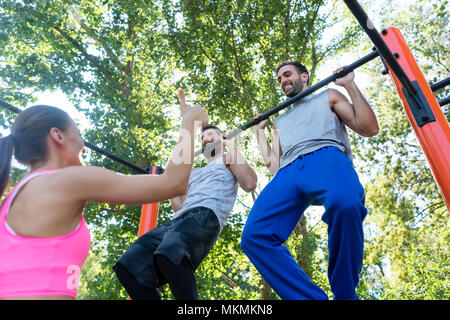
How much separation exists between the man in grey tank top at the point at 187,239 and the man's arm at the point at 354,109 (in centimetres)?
68

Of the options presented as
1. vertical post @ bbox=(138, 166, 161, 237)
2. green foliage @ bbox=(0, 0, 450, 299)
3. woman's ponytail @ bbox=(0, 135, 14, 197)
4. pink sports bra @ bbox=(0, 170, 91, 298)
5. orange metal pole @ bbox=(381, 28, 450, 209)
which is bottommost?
pink sports bra @ bbox=(0, 170, 91, 298)

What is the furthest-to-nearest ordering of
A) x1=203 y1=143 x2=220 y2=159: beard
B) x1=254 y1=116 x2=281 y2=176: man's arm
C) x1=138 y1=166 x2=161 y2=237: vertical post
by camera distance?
x1=138 y1=166 x2=161 y2=237: vertical post
x1=203 y1=143 x2=220 y2=159: beard
x1=254 y1=116 x2=281 y2=176: man's arm

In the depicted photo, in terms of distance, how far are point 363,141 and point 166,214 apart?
19.1ft

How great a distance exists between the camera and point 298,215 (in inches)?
72.7

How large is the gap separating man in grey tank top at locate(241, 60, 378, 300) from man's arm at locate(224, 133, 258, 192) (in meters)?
0.15

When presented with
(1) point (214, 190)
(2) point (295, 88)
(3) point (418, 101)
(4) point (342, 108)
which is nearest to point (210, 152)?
(1) point (214, 190)

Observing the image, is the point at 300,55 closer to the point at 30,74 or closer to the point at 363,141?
the point at 363,141

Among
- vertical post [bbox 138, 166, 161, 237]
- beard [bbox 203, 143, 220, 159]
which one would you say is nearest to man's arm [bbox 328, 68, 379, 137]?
beard [bbox 203, 143, 220, 159]

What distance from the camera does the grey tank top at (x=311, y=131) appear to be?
188 cm

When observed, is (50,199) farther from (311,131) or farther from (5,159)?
(311,131)

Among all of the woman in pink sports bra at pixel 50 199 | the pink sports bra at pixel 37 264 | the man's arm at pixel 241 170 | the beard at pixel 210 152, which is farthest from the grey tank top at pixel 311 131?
the pink sports bra at pixel 37 264

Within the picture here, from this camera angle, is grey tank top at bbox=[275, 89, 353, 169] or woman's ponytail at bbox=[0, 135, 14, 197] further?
grey tank top at bbox=[275, 89, 353, 169]

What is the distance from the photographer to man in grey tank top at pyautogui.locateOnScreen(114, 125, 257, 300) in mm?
1681

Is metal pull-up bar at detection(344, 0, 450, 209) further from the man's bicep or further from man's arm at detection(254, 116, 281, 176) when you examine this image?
man's arm at detection(254, 116, 281, 176)
